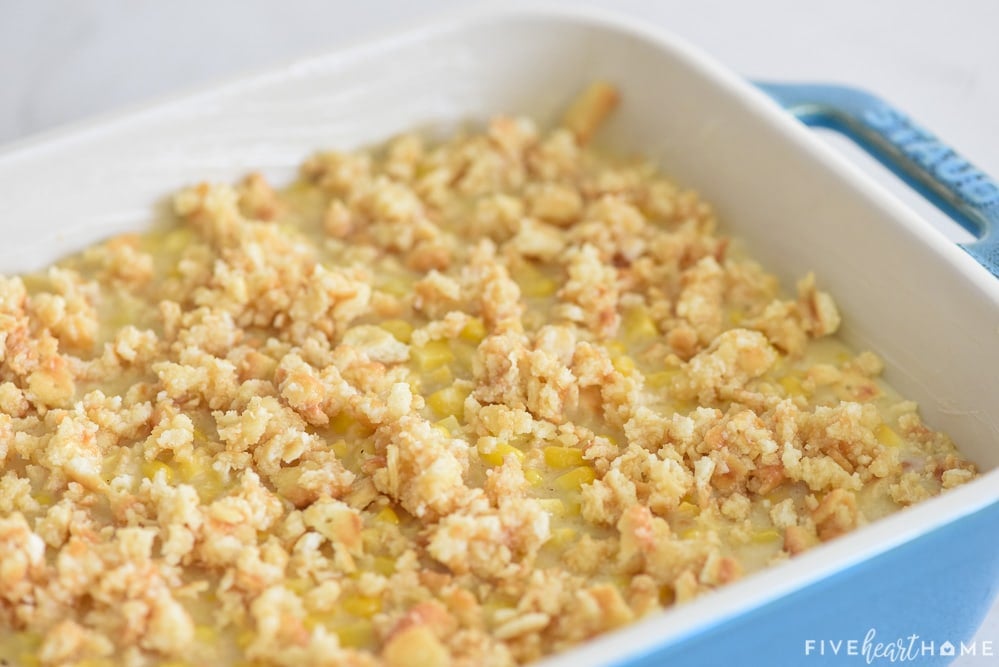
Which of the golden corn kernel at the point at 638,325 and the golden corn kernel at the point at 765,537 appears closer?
the golden corn kernel at the point at 765,537

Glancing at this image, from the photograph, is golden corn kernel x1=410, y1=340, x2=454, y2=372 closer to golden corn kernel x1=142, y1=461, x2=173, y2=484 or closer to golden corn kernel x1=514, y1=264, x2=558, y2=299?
golden corn kernel x1=514, y1=264, x2=558, y2=299

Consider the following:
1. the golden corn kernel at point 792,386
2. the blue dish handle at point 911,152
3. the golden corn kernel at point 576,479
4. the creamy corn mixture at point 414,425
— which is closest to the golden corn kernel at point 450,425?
the creamy corn mixture at point 414,425

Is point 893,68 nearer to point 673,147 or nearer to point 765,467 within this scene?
point 673,147

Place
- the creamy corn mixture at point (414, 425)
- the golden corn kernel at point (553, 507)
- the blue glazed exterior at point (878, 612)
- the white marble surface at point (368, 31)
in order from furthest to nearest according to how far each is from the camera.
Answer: the white marble surface at point (368, 31) < the golden corn kernel at point (553, 507) < the creamy corn mixture at point (414, 425) < the blue glazed exterior at point (878, 612)

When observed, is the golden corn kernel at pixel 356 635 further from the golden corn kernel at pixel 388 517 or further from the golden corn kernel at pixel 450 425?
the golden corn kernel at pixel 450 425

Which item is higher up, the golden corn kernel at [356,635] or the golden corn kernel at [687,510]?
the golden corn kernel at [687,510]

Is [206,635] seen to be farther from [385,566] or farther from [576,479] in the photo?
[576,479]

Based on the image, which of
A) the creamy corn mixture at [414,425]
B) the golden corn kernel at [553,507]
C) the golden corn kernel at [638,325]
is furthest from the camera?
the golden corn kernel at [638,325]
